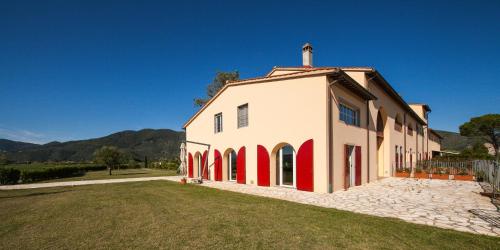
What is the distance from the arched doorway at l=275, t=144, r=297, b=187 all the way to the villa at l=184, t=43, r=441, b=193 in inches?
2.0

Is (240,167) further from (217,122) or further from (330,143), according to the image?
(330,143)

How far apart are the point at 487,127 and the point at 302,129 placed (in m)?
63.4

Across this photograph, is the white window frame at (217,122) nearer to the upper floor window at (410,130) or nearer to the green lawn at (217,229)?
the green lawn at (217,229)

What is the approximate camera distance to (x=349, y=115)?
1478 centimetres

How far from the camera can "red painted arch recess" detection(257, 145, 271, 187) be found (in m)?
14.5

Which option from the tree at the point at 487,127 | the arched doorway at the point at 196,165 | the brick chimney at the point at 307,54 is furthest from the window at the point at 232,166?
the tree at the point at 487,127

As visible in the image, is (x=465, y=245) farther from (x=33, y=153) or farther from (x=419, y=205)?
(x=33, y=153)

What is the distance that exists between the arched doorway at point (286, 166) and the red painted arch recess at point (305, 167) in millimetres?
820

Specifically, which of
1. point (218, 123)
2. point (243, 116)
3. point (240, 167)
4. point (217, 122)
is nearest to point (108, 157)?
point (217, 122)

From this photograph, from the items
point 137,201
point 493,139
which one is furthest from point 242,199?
point 493,139

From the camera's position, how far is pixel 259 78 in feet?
50.5

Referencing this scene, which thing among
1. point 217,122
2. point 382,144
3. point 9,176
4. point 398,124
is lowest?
point 9,176

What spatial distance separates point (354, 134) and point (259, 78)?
6.11 meters

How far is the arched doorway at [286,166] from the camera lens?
13.8 metres
